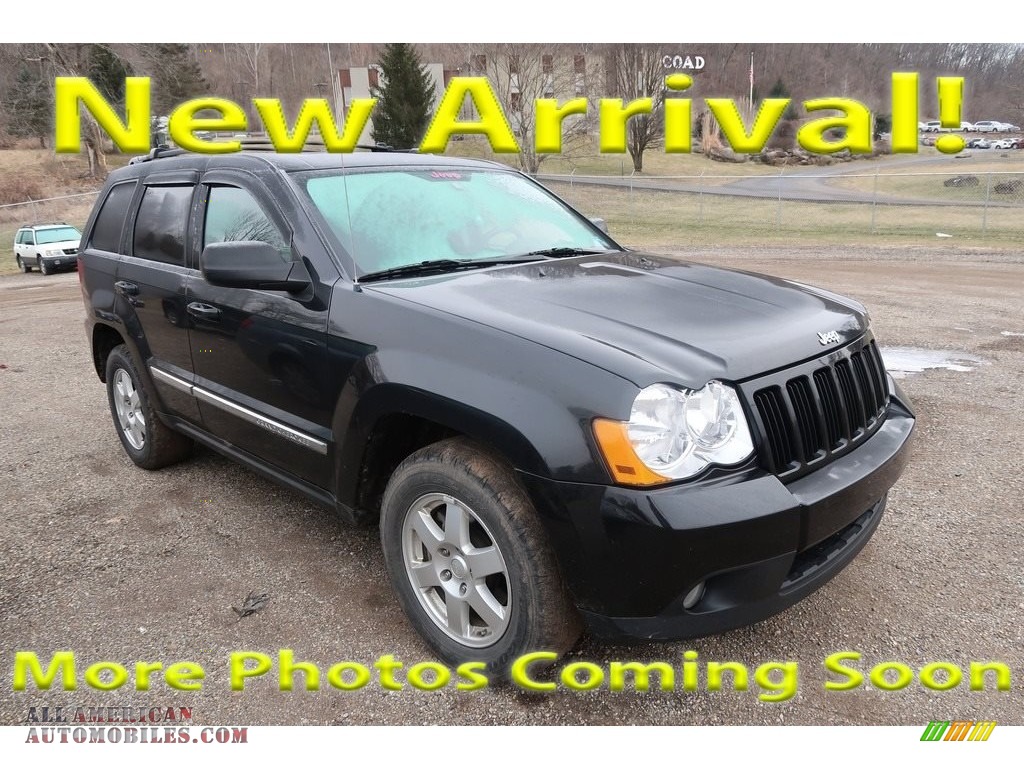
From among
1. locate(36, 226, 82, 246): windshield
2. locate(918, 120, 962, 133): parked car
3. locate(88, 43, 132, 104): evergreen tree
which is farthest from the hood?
locate(88, 43, 132, 104): evergreen tree

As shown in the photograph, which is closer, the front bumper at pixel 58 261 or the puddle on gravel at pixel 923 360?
the puddle on gravel at pixel 923 360

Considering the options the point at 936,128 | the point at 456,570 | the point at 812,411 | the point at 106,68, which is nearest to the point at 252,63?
the point at 106,68

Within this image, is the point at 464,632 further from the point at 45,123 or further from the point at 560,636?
the point at 45,123

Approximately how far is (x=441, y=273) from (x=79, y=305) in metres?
12.0

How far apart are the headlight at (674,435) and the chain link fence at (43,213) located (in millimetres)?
31489

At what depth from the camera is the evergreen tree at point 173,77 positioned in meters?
24.9

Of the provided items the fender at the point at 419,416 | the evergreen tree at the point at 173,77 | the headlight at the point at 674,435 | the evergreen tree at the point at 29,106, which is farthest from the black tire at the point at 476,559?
the evergreen tree at the point at 29,106

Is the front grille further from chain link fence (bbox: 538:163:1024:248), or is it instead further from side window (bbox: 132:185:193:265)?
chain link fence (bbox: 538:163:1024:248)

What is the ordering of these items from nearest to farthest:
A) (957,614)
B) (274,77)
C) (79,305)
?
(957,614)
(79,305)
(274,77)

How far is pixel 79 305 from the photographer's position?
1289cm

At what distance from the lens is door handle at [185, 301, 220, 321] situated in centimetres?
354

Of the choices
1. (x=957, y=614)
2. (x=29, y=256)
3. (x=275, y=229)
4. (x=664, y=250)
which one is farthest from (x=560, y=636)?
(x=29, y=256)

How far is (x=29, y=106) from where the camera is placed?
33.1m
